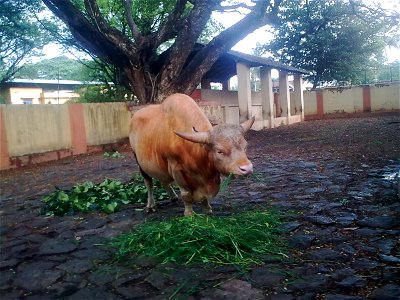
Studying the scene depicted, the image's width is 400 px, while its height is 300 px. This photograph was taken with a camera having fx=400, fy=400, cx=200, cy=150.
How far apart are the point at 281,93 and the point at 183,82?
1157cm

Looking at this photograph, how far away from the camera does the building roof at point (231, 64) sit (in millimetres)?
18047

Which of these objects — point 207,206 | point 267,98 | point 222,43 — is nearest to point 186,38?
point 222,43

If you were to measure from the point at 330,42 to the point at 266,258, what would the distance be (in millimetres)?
28502

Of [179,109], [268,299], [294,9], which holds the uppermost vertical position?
[294,9]

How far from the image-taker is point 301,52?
3059 cm

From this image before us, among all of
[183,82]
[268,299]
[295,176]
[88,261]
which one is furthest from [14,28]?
[268,299]

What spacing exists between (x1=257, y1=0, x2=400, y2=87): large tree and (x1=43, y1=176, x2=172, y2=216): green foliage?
2362 centimetres

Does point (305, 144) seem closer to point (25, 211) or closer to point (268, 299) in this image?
point (25, 211)

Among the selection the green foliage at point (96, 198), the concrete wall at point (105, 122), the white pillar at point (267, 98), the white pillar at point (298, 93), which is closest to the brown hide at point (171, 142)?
the green foliage at point (96, 198)

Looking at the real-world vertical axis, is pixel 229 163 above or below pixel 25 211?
above

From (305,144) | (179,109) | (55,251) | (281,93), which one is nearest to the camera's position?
(55,251)

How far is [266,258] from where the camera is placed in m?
3.57

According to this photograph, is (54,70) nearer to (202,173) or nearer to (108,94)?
(108,94)

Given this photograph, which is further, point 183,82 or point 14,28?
point 14,28
